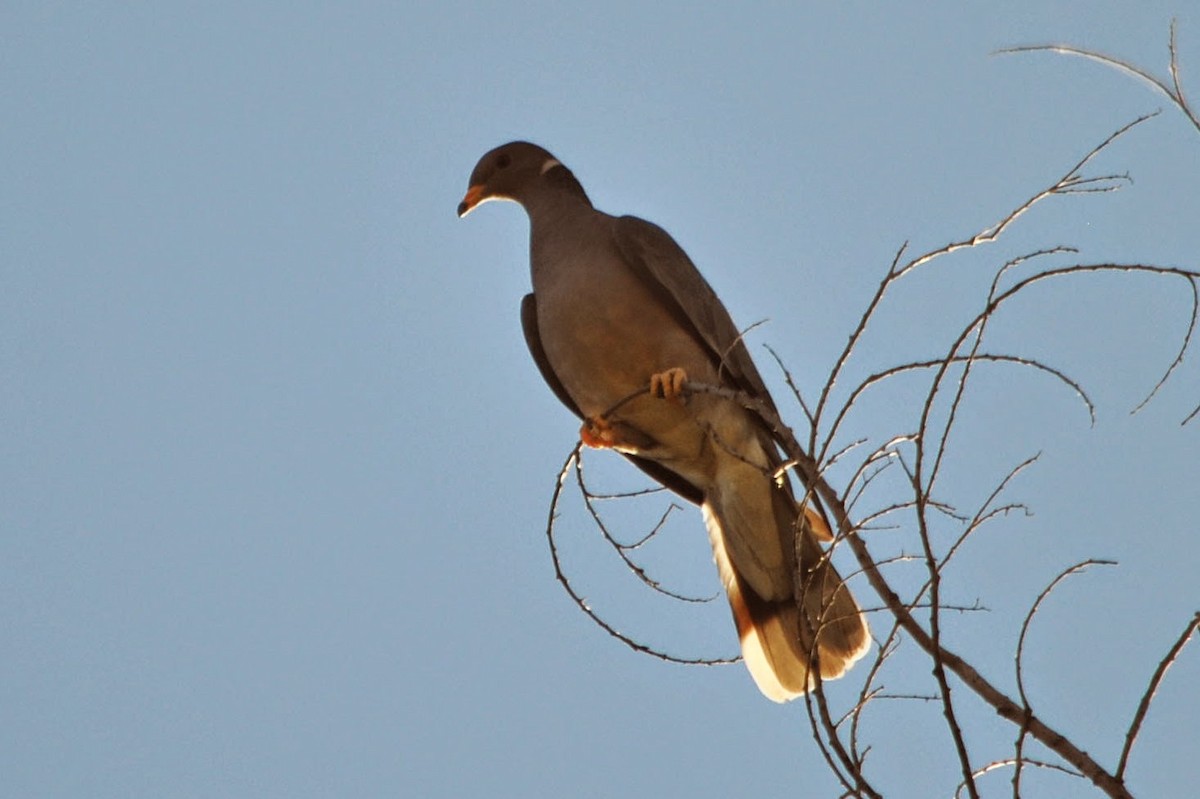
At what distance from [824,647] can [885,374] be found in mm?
1871

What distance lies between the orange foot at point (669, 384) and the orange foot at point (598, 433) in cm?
26

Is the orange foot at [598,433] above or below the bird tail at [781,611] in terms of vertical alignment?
above

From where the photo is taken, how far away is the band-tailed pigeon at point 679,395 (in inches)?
177

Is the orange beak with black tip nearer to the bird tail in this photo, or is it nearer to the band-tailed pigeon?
the band-tailed pigeon

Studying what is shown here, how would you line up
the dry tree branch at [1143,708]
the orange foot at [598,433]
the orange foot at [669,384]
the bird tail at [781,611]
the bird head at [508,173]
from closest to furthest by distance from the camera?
the dry tree branch at [1143,708]
the bird tail at [781,611]
the orange foot at [669,384]
the orange foot at [598,433]
the bird head at [508,173]

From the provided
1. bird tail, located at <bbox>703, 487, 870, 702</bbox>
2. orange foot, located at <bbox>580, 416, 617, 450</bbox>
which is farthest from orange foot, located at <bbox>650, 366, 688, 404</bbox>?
bird tail, located at <bbox>703, 487, 870, 702</bbox>

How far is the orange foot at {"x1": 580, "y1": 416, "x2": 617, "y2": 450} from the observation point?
464 cm

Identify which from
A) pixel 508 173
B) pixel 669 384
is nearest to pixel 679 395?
pixel 669 384

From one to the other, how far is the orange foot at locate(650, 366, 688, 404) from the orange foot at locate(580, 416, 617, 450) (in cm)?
26

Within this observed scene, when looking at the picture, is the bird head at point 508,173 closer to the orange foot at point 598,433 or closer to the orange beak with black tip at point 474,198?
the orange beak with black tip at point 474,198

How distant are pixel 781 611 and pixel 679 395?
73 cm

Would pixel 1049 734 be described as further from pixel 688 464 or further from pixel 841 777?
pixel 688 464

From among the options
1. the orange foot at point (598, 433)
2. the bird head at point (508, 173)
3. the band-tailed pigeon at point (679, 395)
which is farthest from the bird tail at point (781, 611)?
Result: the bird head at point (508, 173)

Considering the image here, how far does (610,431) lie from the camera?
4.67 m
